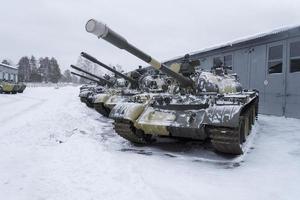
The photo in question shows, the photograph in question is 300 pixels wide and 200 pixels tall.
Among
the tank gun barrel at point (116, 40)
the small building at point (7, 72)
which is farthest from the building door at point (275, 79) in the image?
the small building at point (7, 72)

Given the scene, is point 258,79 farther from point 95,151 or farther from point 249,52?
point 95,151

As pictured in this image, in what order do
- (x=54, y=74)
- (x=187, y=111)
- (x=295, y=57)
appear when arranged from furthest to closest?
1. (x=54, y=74)
2. (x=295, y=57)
3. (x=187, y=111)

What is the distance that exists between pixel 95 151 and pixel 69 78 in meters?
113

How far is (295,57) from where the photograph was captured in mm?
13031

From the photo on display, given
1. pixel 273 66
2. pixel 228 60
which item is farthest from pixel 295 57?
pixel 228 60

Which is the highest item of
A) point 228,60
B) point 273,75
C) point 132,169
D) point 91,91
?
point 228,60

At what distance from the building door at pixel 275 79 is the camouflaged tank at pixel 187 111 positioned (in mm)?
4556

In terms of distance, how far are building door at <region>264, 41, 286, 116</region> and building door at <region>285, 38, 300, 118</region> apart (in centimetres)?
24

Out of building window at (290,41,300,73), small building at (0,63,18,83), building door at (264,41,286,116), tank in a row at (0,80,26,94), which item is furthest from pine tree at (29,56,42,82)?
building window at (290,41,300,73)

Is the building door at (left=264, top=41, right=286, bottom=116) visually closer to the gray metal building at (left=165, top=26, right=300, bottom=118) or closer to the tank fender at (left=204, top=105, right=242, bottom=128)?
the gray metal building at (left=165, top=26, right=300, bottom=118)

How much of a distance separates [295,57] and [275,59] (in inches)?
46.3

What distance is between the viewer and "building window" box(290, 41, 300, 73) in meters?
12.9

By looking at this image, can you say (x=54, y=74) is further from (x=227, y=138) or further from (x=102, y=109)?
(x=227, y=138)

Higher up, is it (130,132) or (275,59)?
(275,59)
